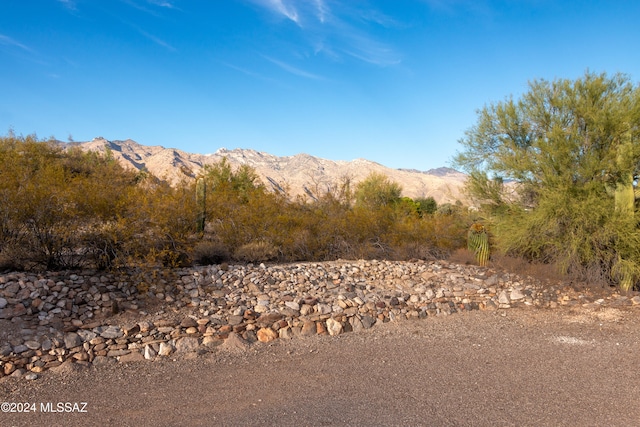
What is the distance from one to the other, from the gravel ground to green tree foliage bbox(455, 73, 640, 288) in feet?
10.3

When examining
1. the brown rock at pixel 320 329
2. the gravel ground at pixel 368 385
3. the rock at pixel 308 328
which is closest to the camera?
the gravel ground at pixel 368 385

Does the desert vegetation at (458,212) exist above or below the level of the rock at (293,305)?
above

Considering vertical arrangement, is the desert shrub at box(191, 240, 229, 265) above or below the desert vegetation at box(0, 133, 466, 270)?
below

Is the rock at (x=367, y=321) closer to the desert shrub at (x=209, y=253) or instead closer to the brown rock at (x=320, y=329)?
the brown rock at (x=320, y=329)

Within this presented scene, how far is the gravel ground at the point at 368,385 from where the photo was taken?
4645 mm

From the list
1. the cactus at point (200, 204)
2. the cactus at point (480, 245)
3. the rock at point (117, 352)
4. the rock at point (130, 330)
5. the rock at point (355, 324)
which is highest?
the cactus at point (200, 204)

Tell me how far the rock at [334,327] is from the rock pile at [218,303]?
0.06 feet

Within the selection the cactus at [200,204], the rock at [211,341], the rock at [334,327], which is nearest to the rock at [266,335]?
the rock at [211,341]

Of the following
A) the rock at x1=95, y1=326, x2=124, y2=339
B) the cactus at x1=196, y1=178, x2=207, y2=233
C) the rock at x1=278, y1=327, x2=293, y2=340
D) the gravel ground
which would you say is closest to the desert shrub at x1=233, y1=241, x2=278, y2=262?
the cactus at x1=196, y1=178, x2=207, y2=233

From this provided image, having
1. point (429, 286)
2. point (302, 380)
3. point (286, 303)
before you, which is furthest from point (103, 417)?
point (429, 286)

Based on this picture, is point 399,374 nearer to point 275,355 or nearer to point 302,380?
point 302,380

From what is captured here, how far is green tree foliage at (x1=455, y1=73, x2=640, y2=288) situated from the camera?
10312 millimetres

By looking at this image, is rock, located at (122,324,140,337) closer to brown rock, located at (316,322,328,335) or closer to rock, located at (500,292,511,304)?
brown rock, located at (316,322,328,335)

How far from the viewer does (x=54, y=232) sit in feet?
26.3
